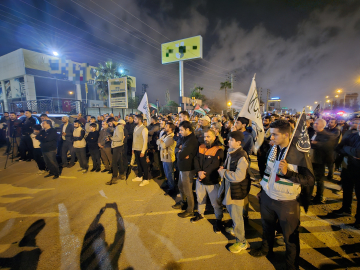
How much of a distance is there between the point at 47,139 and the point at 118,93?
1180 centimetres

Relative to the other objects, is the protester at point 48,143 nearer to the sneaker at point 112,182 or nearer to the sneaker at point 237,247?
the sneaker at point 112,182

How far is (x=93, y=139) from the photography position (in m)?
6.31

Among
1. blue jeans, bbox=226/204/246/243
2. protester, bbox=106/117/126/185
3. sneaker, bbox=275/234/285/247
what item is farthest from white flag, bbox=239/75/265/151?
protester, bbox=106/117/126/185

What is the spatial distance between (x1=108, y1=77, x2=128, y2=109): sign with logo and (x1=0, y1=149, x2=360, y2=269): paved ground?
477 inches

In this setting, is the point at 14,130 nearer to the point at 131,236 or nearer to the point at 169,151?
the point at 169,151

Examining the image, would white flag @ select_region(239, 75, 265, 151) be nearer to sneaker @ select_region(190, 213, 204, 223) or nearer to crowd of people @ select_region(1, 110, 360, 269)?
crowd of people @ select_region(1, 110, 360, 269)

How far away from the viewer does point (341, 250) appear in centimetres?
265

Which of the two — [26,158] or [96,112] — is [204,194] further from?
[96,112]

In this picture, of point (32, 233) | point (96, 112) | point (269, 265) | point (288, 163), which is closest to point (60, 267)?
point (32, 233)

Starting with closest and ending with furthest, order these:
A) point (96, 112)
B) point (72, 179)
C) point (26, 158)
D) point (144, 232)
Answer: point (144, 232)
point (72, 179)
point (26, 158)
point (96, 112)

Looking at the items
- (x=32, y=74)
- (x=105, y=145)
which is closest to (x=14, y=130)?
(x=105, y=145)

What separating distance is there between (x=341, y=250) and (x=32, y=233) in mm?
5492

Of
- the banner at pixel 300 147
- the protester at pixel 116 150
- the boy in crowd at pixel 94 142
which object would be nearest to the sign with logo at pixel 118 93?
the boy in crowd at pixel 94 142

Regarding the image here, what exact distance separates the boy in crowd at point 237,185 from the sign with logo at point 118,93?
14.5 metres
